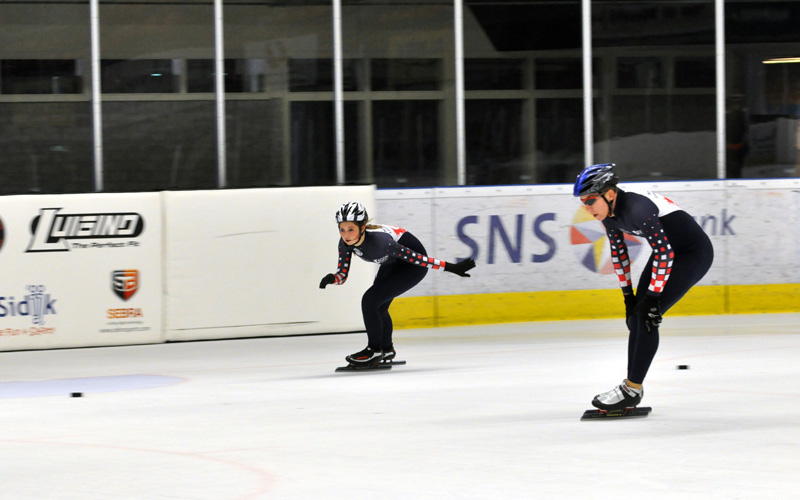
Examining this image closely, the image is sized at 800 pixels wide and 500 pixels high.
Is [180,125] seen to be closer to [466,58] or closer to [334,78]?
[334,78]

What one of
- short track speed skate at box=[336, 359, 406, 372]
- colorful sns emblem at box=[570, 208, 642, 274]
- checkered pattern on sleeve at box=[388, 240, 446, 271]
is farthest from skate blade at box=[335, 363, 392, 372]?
colorful sns emblem at box=[570, 208, 642, 274]

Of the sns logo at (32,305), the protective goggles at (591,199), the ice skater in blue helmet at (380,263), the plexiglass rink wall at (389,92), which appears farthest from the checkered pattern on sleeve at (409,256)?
the plexiglass rink wall at (389,92)

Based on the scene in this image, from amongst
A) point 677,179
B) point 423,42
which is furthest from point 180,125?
point 677,179

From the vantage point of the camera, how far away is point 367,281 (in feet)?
37.2

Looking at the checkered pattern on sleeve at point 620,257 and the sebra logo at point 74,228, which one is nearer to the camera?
the checkered pattern on sleeve at point 620,257

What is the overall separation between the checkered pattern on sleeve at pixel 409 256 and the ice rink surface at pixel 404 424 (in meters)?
0.85

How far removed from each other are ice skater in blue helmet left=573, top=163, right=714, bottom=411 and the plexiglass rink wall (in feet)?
23.2

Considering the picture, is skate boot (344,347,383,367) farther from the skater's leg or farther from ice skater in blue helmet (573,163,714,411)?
the skater's leg

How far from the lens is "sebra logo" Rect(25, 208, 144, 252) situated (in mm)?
10516

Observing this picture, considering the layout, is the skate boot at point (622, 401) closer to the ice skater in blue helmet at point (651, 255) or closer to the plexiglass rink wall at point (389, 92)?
the ice skater in blue helmet at point (651, 255)

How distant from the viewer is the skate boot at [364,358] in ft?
28.2

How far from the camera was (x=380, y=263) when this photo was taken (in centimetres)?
863

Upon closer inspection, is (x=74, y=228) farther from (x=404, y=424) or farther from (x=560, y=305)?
(x=404, y=424)

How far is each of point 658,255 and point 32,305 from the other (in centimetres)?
676
